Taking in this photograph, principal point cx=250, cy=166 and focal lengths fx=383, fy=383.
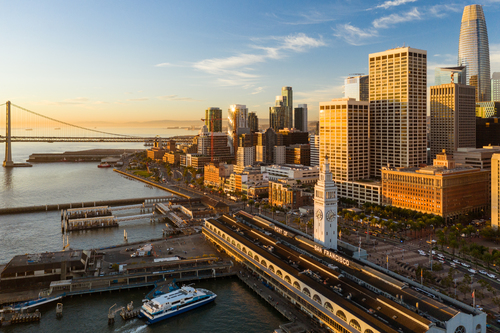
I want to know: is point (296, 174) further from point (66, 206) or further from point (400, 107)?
point (66, 206)

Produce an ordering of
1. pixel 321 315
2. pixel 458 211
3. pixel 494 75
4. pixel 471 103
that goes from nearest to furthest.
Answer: pixel 321 315 < pixel 458 211 < pixel 471 103 < pixel 494 75

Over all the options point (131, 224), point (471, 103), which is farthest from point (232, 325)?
point (471, 103)

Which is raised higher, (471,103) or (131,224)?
(471,103)

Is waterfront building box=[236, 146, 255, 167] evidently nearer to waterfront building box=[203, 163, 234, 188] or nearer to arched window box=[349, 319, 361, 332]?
waterfront building box=[203, 163, 234, 188]

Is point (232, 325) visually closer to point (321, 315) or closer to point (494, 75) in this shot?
point (321, 315)

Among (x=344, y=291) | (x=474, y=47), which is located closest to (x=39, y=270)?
(x=344, y=291)

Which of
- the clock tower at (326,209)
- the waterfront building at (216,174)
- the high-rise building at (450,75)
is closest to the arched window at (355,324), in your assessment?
the clock tower at (326,209)
